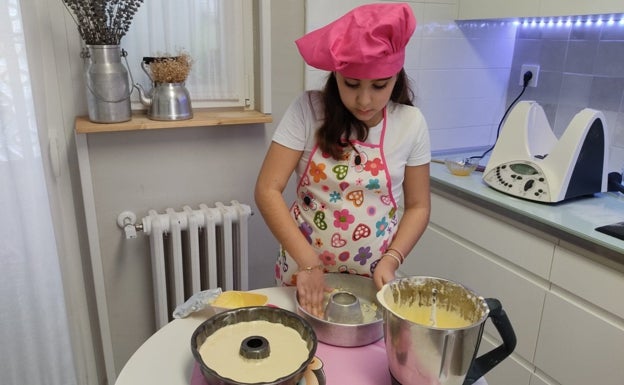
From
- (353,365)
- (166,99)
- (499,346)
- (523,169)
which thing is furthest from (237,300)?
(523,169)

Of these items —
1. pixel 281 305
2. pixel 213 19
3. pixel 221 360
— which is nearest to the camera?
pixel 221 360

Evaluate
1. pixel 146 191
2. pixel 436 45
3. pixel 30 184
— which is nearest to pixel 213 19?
pixel 146 191

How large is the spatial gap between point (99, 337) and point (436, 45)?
1.81 m

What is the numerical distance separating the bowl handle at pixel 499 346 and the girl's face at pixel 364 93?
0.48 m

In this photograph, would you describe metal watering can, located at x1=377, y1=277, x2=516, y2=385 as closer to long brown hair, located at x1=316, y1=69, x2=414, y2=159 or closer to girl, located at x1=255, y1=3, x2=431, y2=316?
girl, located at x1=255, y1=3, x2=431, y2=316

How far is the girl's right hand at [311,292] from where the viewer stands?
0.96 metres

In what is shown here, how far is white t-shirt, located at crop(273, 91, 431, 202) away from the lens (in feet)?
3.64

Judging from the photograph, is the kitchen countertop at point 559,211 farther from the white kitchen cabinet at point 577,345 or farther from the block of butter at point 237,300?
the block of butter at point 237,300

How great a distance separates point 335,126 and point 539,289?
3.05 ft

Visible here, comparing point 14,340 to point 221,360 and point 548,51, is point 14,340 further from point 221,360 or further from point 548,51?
point 548,51

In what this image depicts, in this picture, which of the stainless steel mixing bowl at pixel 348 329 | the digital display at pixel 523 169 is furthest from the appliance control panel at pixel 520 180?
the stainless steel mixing bowl at pixel 348 329

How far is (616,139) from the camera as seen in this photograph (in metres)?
1.82

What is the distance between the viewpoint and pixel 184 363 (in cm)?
85

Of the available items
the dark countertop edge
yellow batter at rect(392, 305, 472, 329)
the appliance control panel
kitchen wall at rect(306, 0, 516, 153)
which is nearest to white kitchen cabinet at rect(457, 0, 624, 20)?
kitchen wall at rect(306, 0, 516, 153)
